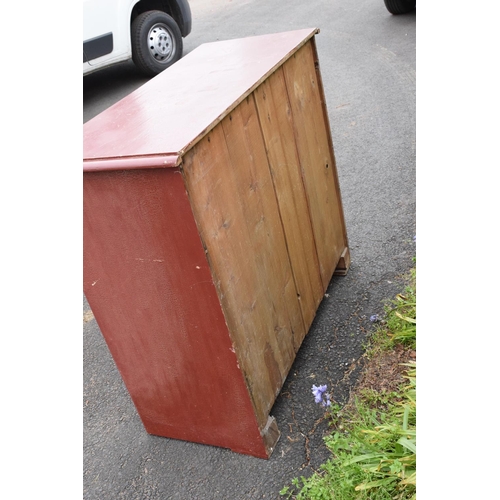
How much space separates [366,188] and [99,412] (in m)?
2.41

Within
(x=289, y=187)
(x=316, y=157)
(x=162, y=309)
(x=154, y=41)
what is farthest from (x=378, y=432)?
(x=154, y=41)

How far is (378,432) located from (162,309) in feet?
3.00

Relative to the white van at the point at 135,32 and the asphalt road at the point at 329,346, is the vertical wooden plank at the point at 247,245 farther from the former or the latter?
the white van at the point at 135,32

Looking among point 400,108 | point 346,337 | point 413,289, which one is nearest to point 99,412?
point 346,337

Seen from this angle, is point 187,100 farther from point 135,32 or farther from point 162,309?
point 135,32

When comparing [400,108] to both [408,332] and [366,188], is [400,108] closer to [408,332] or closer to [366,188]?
[366,188]

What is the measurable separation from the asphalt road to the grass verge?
0.08m

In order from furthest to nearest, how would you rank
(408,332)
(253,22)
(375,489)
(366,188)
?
1. (253,22)
2. (366,188)
3. (408,332)
4. (375,489)

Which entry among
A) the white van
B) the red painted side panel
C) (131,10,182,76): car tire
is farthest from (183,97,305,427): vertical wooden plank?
(131,10,182,76): car tire

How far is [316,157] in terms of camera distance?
3129mm

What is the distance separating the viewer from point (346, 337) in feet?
10.1

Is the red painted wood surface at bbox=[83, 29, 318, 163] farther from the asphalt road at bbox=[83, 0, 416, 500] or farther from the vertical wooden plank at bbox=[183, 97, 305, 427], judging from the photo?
the asphalt road at bbox=[83, 0, 416, 500]

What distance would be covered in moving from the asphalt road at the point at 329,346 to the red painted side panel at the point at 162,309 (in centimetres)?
13

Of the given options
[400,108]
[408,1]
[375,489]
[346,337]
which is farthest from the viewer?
[408,1]
